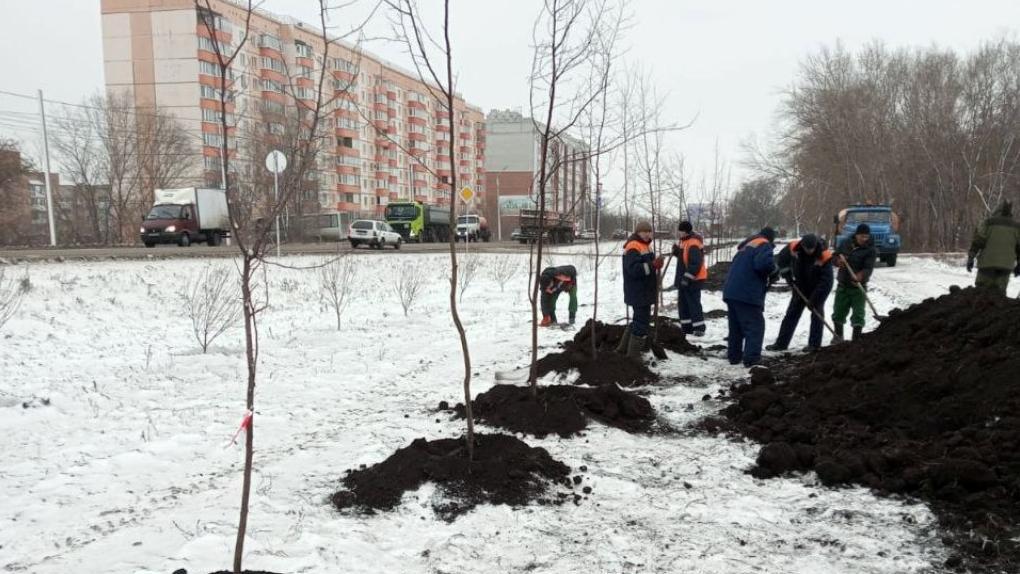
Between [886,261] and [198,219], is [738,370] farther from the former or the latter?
[198,219]

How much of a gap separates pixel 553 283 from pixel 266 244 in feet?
23.6

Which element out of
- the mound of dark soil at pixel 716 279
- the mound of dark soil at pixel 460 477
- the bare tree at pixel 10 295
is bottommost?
the mound of dark soil at pixel 460 477

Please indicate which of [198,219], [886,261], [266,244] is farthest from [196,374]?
[886,261]

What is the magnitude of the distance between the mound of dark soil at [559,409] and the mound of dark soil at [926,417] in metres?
0.79

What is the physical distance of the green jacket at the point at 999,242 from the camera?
8.02 m

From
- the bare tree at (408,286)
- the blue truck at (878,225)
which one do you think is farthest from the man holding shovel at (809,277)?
the blue truck at (878,225)

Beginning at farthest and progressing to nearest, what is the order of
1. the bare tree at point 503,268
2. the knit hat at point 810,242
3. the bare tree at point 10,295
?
the bare tree at point 503,268 → the bare tree at point 10,295 → the knit hat at point 810,242

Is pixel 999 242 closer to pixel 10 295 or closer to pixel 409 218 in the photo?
pixel 10 295

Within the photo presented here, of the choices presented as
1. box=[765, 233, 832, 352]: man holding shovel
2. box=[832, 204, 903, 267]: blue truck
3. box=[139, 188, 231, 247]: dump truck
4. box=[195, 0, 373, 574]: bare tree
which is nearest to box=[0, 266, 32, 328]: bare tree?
box=[195, 0, 373, 574]: bare tree

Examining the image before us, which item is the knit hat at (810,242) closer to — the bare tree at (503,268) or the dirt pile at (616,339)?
the dirt pile at (616,339)

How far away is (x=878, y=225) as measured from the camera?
1966 cm

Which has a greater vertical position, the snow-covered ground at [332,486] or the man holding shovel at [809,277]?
the man holding shovel at [809,277]

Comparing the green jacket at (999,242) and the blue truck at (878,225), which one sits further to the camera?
the blue truck at (878,225)

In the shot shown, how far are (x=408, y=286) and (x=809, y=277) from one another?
6.87 m
